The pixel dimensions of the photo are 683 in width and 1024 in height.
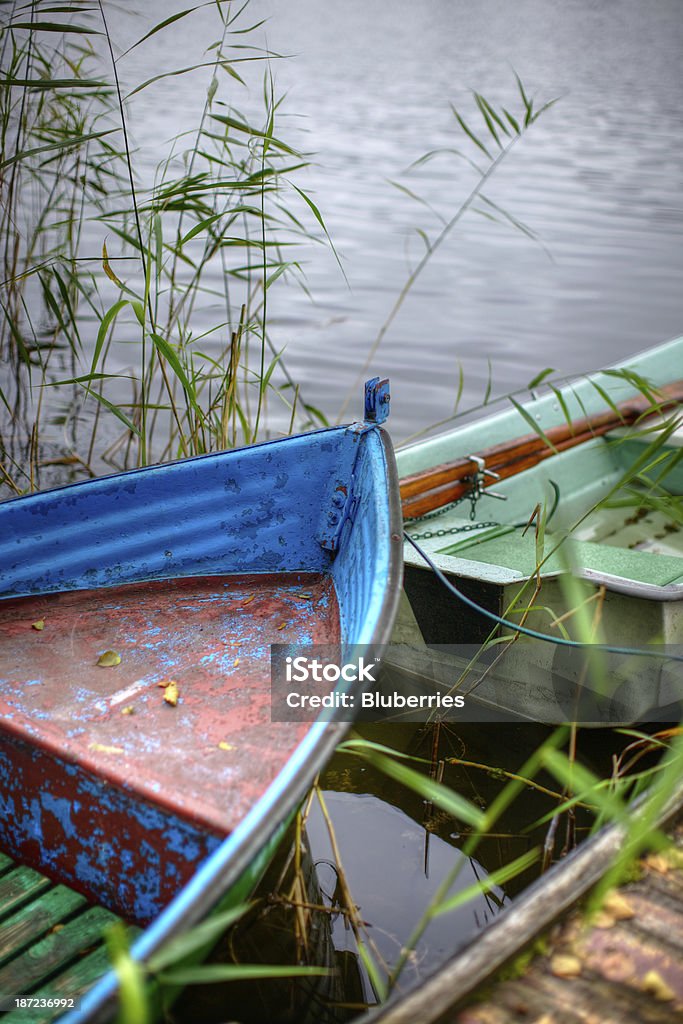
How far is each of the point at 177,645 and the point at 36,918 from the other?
2.04ft

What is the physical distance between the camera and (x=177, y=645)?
2018 mm

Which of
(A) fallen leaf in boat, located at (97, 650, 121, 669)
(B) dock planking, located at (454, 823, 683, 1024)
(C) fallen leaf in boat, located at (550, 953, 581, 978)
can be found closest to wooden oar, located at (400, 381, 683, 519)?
(A) fallen leaf in boat, located at (97, 650, 121, 669)

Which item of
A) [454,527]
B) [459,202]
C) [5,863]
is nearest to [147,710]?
[5,863]

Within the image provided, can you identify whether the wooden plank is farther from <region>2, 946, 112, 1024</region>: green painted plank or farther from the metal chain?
the metal chain

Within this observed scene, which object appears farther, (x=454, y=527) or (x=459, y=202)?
(x=459, y=202)

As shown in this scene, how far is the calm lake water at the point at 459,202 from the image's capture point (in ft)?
20.7

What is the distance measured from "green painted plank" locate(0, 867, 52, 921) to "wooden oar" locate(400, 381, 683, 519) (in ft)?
4.78

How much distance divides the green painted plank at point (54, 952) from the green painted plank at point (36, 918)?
0.05 feet

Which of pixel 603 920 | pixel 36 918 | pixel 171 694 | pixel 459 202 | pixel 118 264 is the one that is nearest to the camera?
pixel 603 920

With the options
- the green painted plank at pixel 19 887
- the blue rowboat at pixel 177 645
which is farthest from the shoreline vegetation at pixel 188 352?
the green painted plank at pixel 19 887

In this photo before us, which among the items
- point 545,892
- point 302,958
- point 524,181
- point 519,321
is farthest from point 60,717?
point 524,181

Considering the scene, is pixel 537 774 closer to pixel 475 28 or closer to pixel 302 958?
pixel 302 958

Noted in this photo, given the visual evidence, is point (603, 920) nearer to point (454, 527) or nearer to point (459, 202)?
point (454, 527)

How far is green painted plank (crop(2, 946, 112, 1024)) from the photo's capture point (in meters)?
1.41
